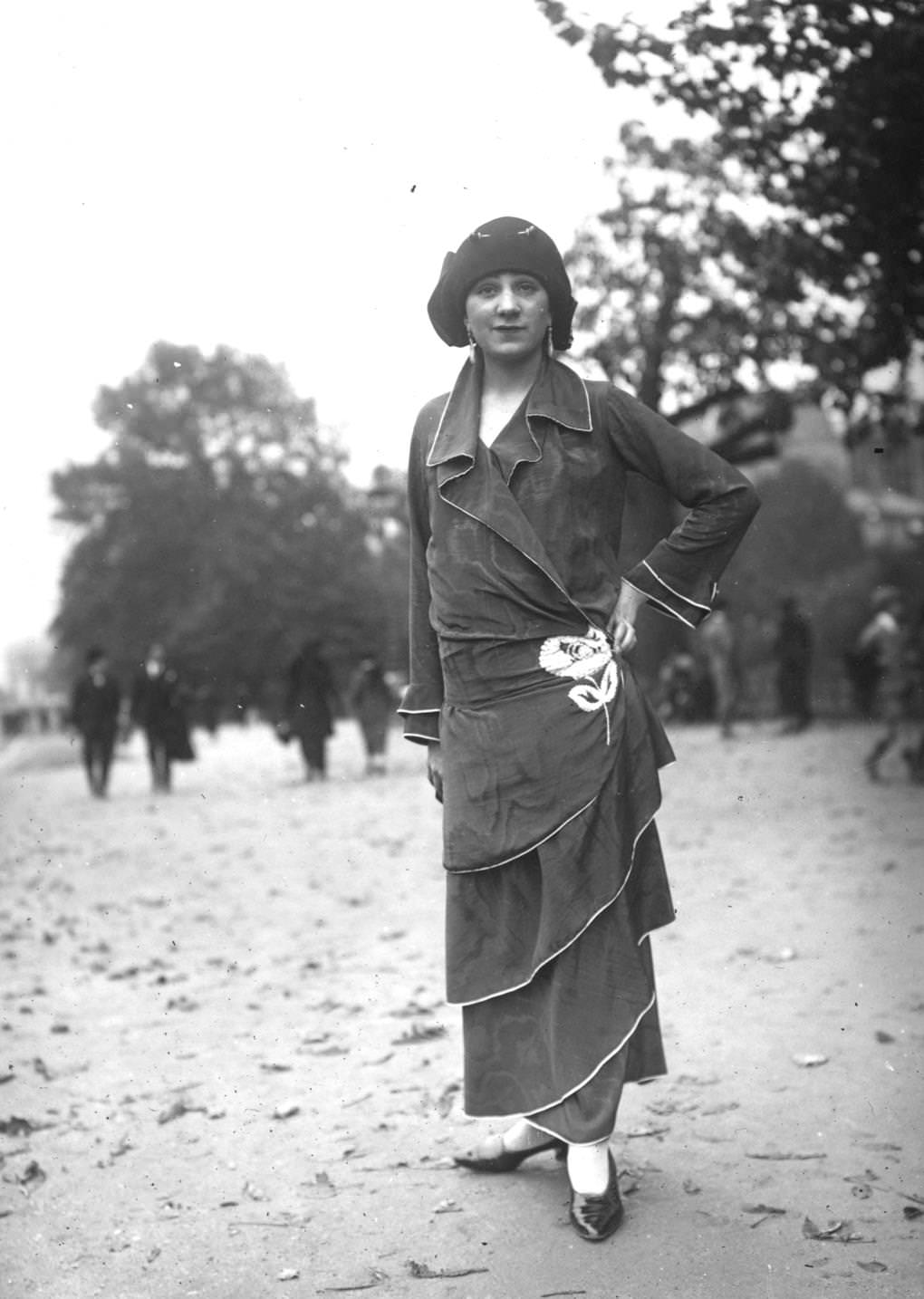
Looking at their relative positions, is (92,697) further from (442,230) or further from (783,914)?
(442,230)

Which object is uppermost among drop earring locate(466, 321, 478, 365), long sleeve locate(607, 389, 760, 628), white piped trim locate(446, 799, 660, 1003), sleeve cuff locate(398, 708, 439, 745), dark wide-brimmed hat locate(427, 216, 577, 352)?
dark wide-brimmed hat locate(427, 216, 577, 352)

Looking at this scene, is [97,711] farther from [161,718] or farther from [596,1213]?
[596,1213]

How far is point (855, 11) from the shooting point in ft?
16.1

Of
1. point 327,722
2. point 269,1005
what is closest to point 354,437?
point 269,1005

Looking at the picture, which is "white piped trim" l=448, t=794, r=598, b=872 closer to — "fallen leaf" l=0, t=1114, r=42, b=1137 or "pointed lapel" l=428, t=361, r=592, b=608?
"pointed lapel" l=428, t=361, r=592, b=608

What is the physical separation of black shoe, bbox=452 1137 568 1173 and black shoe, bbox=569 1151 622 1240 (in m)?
0.36

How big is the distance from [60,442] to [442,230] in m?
2.45

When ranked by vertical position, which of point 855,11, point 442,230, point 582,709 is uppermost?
point 855,11

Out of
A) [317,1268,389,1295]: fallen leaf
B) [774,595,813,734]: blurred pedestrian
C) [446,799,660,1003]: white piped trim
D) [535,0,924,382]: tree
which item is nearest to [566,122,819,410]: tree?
[535,0,924,382]: tree

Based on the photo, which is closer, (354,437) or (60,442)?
(354,437)

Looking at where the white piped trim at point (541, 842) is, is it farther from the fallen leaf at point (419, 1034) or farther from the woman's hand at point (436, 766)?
the fallen leaf at point (419, 1034)

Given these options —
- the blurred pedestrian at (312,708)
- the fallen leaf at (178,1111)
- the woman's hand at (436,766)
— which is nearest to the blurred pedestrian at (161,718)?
the blurred pedestrian at (312,708)

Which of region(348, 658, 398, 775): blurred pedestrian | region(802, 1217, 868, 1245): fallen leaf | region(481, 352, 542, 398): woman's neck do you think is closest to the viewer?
region(802, 1217, 868, 1245): fallen leaf

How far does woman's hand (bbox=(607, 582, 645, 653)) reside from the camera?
3289 millimetres
